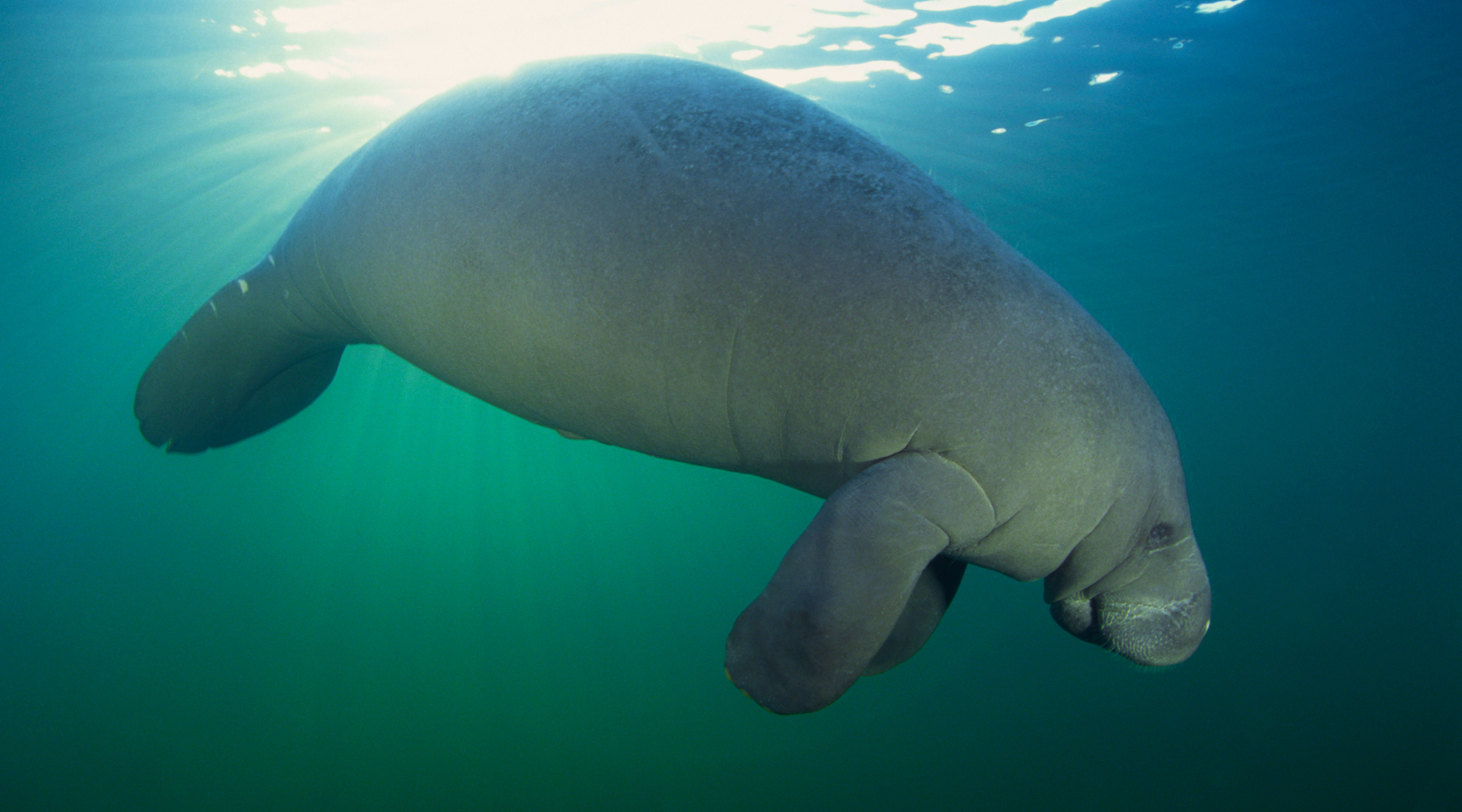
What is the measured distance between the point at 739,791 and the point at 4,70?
496 inches

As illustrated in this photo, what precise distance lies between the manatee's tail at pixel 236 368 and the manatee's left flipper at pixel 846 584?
264 centimetres

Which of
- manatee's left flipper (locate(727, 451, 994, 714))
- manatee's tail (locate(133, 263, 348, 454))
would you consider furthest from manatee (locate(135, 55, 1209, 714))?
manatee's tail (locate(133, 263, 348, 454))

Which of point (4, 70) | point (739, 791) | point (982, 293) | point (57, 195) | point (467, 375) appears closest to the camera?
point (982, 293)

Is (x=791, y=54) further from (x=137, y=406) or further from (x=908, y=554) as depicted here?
(x=908, y=554)

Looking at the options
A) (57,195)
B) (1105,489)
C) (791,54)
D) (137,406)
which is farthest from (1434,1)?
(57,195)

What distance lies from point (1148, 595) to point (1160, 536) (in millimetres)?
192

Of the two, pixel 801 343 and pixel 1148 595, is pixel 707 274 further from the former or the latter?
pixel 1148 595

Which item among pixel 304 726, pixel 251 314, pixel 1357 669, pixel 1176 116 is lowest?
pixel 1357 669

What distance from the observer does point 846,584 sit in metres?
1.29

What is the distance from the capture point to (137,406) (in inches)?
139

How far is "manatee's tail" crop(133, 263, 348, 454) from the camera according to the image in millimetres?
2916

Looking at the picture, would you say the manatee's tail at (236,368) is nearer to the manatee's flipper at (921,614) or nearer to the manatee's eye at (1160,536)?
the manatee's flipper at (921,614)

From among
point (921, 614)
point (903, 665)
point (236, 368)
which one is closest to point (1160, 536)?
point (921, 614)

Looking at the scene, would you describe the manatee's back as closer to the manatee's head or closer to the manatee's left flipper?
the manatee's left flipper
